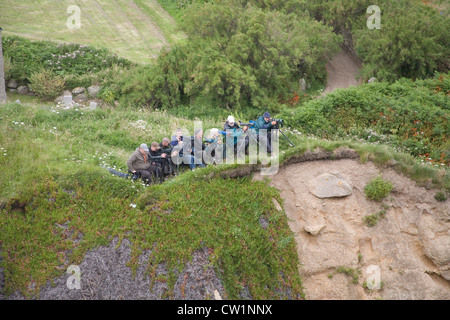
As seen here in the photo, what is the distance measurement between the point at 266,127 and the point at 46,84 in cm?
1722

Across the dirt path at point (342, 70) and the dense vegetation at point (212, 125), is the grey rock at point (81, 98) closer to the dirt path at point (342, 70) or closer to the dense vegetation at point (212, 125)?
the dense vegetation at point (212, 125)

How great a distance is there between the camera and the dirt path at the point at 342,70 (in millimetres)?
25783

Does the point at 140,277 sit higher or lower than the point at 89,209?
lower

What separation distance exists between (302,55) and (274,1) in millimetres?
5297

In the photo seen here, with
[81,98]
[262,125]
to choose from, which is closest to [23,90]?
[81,98]

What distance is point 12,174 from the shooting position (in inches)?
409

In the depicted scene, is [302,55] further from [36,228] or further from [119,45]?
[36,228]

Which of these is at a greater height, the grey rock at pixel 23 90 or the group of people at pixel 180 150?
the group of people at pixel 180 150

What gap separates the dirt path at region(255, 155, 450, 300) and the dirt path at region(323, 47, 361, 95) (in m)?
14.7

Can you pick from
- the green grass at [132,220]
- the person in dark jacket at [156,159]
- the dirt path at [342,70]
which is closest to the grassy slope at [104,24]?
the dirt path at [342,70]

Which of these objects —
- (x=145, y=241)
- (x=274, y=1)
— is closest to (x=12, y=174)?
(x=145, y=241)

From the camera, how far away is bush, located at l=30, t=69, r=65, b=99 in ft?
80.1

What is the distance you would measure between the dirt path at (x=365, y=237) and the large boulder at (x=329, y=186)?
0.44 feet

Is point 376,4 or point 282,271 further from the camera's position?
point 376,4
